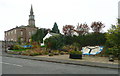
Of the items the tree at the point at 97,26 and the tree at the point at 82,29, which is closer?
the tree at the point at 97,26

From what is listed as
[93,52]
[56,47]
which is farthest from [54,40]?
[93,52]

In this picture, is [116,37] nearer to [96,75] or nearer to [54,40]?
[96,75]

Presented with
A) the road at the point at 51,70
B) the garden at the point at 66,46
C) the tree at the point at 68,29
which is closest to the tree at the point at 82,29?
the tree at the point at 68,29

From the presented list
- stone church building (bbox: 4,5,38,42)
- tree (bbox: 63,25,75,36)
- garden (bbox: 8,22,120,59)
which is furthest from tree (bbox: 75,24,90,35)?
stone church building (bbox: 4,5,38,42)

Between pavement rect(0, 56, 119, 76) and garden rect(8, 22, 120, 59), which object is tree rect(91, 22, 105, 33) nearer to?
garden rect(8, 22, 120, 59)

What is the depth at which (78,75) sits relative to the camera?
7168 millimetres

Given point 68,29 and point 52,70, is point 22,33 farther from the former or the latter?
point 52,70

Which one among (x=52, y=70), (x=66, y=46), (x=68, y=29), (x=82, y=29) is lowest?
(x=52, y=70)

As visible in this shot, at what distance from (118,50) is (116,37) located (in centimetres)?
151

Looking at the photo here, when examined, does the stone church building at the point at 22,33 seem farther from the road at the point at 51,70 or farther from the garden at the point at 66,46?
the road at the point at 51,70

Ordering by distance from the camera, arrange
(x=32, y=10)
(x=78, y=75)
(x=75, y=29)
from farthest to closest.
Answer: (x=32, y=10)
(x=75, y=29)
(x=78, y=75)

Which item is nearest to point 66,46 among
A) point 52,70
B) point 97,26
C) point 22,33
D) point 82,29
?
point 97,26

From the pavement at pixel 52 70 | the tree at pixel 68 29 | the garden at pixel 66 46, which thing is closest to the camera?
the pavement at pixel 52 70

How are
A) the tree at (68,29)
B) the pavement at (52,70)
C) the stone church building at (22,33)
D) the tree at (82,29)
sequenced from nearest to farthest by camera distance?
the pavement at (52,70), the tree at (82,29), the tree at (68,29), the stone church building at (22,33)
